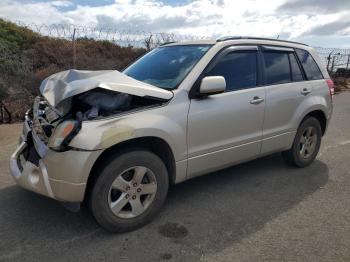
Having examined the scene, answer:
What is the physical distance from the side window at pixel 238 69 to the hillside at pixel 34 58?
5.54 meters

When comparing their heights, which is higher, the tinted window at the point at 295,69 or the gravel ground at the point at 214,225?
the tinted window at the point at 295,69

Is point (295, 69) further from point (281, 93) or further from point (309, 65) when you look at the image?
point (281, 93)

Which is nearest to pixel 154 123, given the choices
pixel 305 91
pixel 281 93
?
pixel 281 93

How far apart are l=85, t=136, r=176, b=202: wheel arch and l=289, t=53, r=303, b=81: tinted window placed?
225 cm

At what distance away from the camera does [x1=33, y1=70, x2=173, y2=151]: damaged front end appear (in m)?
3.29

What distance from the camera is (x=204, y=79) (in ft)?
12.6

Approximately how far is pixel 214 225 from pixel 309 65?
2.86 m

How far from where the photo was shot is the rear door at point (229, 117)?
13.0 feet

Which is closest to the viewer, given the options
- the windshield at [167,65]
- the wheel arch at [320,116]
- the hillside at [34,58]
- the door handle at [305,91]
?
the windshield at [167,65]

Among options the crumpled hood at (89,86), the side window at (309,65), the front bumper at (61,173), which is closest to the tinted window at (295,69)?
the side window at (309,65)

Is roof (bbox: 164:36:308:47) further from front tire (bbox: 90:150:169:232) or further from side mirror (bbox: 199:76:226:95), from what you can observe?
front tire (bbox: 90:150:169:232)

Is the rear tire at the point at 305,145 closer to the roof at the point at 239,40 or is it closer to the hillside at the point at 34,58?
the roof at the point at 239,40

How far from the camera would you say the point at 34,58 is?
1427 centimetres

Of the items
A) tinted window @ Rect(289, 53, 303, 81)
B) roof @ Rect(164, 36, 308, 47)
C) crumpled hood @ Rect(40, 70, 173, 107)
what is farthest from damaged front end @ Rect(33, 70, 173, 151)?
tinted window @ Rect(289, 53, 303, 81)
